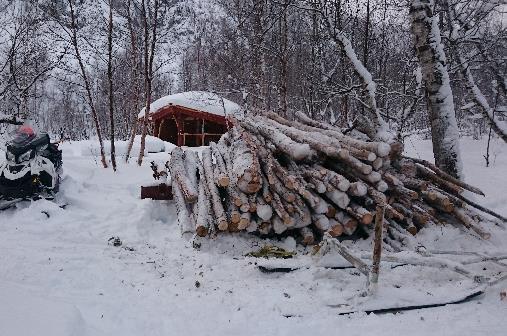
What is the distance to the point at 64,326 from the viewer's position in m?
2.98

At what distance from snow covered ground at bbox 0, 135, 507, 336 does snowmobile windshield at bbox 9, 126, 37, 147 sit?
1154 millimetres

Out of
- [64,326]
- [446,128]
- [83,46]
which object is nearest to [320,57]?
[83,46]

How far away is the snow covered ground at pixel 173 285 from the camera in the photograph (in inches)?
135

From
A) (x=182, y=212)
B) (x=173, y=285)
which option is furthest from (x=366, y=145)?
(x=173, y=285)

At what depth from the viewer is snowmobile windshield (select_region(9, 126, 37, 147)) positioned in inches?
271

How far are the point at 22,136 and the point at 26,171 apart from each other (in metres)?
Result: 0.76

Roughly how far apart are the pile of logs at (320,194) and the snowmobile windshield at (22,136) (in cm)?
295

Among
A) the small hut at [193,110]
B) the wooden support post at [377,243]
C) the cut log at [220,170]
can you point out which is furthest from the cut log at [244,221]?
the small hut at [193,110]

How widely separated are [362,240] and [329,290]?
1.75 m

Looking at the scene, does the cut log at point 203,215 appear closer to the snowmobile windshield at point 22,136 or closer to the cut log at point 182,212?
→ the cut log at point 182,212

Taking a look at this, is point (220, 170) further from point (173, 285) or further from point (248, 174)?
point (173, 285)

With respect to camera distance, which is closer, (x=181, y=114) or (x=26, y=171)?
(x=26, y=171)

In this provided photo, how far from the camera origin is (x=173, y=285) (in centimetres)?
447

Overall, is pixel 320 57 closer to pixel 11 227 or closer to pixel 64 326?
pixel 11 227
